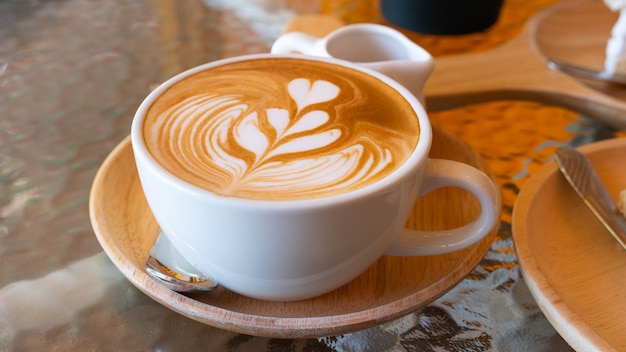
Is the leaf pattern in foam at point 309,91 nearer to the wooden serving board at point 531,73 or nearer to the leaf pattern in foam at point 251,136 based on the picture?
the leaf pattern in foam at point 251,136

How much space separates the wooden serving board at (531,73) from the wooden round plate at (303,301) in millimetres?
196

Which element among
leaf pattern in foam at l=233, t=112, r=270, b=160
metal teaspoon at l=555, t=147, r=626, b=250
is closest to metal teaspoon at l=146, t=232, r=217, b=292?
leaf pattern in foam at l=233, t=112, r=270, b=160

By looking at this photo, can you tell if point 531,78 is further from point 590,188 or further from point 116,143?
point 116,143

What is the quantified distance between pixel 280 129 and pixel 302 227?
0.12 meters

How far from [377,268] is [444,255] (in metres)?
0.06

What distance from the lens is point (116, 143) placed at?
0.71 meters

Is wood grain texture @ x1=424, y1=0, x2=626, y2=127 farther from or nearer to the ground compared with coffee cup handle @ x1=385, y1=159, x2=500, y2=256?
nearer to the ground

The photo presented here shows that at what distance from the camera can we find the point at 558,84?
781 mm

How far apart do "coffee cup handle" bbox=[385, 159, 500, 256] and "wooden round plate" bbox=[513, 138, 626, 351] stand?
5 cm

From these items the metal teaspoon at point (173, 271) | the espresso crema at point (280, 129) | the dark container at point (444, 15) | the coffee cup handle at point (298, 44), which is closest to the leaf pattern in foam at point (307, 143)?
the espresso crema at point (280, 129)

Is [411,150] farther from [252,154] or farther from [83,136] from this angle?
[83,136]

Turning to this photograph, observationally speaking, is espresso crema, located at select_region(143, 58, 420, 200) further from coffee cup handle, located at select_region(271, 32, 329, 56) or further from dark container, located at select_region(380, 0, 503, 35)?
dark container, located at select_region(380, 0, 503, 35)

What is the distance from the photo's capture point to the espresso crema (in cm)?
43

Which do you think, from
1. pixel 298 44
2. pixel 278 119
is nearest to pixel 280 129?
pixel 278 119
